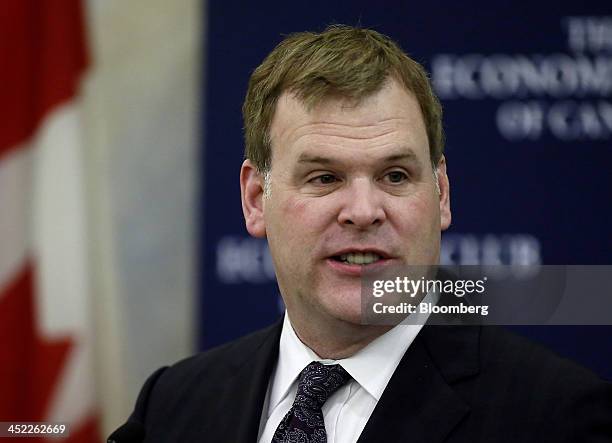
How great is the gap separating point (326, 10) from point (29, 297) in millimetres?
1611

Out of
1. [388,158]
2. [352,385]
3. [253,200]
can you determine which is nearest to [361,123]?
[388,158]

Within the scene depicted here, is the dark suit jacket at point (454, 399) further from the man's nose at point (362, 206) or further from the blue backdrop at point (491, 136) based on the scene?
the blue backdrop at point (491, 136)

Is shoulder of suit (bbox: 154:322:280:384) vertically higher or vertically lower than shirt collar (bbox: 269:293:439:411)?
lower

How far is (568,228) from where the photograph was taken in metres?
3.89

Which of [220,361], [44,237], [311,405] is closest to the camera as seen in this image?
[311,405]

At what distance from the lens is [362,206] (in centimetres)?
236

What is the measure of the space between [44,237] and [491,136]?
1762mm

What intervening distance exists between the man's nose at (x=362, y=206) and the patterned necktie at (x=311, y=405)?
36 centimetres

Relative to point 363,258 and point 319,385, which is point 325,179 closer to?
point 363,258

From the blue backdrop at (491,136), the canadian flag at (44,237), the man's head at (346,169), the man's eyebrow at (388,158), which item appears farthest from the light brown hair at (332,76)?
the canadian flag at (44,237)

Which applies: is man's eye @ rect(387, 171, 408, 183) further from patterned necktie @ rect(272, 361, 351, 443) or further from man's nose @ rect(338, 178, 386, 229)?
patterned necktie @ rect(272, 361, 351, 443)

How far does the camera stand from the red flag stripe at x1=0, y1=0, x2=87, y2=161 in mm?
4184

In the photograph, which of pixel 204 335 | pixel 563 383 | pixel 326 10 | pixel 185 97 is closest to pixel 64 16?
pixel 185 97

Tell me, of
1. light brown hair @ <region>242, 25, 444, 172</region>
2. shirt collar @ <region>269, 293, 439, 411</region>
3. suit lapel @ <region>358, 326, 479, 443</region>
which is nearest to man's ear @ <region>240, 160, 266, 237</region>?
light brown hair @ <region>242, 25, 444, 172</region>
